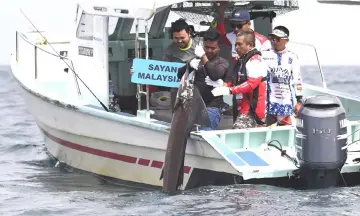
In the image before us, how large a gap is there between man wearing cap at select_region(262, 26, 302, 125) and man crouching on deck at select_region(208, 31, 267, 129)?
1.07ft

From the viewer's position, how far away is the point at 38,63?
568 inches

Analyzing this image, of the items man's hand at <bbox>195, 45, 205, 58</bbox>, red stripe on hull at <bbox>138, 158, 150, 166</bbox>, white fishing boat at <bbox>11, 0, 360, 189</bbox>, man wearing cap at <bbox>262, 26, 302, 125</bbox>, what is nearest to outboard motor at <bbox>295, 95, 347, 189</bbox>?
white fishing boat at <bbox>11, 0, 360, 189</bbox>

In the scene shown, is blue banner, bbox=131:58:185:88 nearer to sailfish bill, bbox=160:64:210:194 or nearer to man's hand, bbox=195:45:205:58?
man's hand, bbox=195:45:205:58

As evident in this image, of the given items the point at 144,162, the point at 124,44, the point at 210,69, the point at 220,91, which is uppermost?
the point at 124,44

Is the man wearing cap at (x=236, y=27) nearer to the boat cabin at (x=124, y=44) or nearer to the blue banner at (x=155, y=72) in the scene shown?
the boat cabin at (x=124, y=44)

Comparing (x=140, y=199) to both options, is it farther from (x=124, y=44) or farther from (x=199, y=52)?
(x=124, y=44)

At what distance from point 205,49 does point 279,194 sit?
1.79 metres

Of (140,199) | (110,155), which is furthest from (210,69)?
(110,155)

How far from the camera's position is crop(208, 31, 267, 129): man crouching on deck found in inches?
416

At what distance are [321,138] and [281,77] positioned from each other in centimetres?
149

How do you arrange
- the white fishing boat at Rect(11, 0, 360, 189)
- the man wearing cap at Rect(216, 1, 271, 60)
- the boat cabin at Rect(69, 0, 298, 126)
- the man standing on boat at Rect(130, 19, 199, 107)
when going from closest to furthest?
1. the white fishing boat at Rect(11, 0, 360, 189)
2. the man wearing cap at Rect(216, 1, 271, 60)
3. the man standing on boat at Rect(130, 19, 199, 107)
4. the boat cabin at Rect(69, 0, 298, 126)

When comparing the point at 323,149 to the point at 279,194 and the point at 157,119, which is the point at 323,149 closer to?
the point at 279,194

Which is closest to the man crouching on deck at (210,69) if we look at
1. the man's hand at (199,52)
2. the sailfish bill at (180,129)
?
the man's hand at (199,52)

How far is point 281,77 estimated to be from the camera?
433 inches
